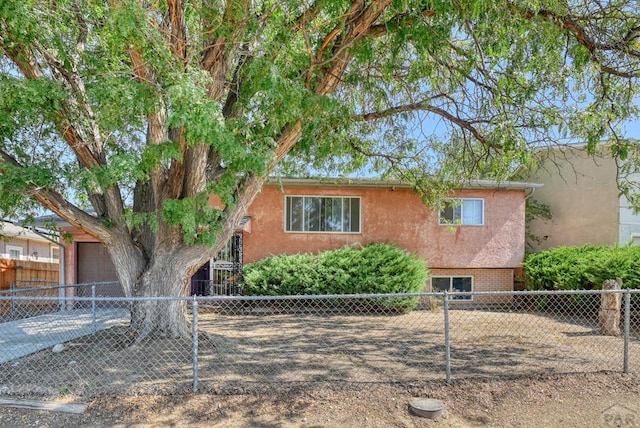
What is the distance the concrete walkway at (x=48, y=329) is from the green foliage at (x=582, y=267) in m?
11.6

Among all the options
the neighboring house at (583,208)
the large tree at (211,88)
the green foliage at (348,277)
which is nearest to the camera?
the large tree at (211,88)

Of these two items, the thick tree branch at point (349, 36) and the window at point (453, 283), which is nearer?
the thick tree branch at point (349, 36)

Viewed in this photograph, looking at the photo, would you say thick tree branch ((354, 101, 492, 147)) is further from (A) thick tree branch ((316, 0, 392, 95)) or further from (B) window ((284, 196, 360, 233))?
(B) window ((284, 196, 360, 233))

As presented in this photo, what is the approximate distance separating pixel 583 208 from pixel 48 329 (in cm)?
1723

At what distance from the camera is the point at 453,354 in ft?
23.5

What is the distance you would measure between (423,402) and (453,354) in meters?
2.31

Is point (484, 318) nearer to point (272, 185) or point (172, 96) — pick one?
point (272, 185)

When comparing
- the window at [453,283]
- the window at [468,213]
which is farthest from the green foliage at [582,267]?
the window at [468,213]

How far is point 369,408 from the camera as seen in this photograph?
198 inches

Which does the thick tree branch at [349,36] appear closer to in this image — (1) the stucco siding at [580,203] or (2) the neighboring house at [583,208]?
(2) the neighboring house at [583,208]

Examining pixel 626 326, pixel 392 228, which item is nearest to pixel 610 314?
pixel 626 326

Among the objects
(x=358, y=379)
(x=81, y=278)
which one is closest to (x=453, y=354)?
(x=358, y=379)

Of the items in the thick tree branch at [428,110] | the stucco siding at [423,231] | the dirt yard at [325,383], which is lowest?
the dirt yard at [325,383]

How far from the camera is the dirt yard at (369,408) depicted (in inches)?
187
